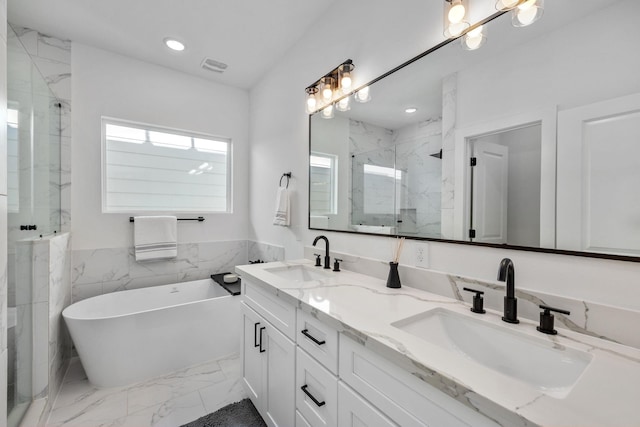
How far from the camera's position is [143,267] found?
261 cm

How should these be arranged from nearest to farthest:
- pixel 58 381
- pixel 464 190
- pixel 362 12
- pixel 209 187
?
pixel 464 190
pixel 362 12
pixel 58 381
pixel 209 187

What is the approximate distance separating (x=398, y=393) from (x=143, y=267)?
2677 mm

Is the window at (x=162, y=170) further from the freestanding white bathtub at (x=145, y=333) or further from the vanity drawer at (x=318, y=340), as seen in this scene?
the vanity drawer at (x=318, y=340)

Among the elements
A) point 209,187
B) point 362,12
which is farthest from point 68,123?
point 362,12

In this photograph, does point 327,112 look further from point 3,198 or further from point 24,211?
point 24,211

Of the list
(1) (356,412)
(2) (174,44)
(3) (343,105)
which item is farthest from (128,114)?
(1) (356,412)

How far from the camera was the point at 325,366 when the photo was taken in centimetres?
99

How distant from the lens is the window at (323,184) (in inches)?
76.2

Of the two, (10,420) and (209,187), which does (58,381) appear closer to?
(10,420)

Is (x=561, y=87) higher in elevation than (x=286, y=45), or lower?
lower

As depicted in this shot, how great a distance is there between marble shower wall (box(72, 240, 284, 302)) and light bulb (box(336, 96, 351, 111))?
1.33 meters

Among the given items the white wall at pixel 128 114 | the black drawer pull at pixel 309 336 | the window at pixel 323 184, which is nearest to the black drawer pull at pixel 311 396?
the black drawer pull at pixel 309 336

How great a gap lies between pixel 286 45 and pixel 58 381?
3.07 m

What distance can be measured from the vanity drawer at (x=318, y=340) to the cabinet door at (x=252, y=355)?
1.27ft
